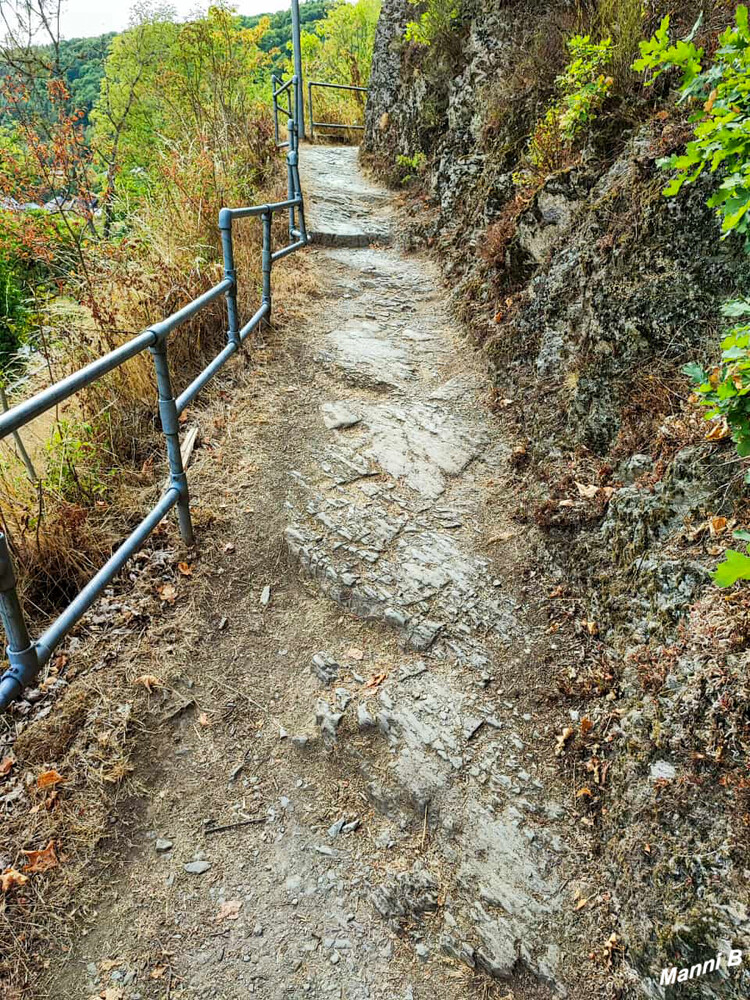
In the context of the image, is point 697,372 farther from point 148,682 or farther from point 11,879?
point 11,879

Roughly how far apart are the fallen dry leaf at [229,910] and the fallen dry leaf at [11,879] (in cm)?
71

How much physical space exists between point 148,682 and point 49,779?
0.54m

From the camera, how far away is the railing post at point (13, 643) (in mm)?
1873

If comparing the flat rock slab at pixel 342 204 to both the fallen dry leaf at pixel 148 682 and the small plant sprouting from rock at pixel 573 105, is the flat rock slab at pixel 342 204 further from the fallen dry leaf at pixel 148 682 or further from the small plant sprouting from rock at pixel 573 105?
the fallen dry leaf at pixel 148 682

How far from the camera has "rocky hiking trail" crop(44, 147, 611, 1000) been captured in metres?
2.06

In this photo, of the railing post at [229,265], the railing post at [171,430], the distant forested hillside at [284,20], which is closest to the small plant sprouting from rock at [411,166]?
the railing post at [229,265]

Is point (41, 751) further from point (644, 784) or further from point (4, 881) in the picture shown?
point (644, 784)

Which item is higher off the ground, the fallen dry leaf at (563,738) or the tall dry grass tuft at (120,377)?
the tall dry grass tuft at (120,377)

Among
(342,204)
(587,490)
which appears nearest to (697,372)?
(587,490)

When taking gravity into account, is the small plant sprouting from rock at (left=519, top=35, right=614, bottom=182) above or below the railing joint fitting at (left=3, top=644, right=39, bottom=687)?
above

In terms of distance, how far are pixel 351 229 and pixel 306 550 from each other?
18.7 feet

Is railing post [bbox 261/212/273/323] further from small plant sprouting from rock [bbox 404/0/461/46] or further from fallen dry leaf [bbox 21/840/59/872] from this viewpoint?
small plant sprouting from rock [bbox 404/0/461/46]

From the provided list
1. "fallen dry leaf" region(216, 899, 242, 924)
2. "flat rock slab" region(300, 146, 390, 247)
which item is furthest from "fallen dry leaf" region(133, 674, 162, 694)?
"flat rock slab" region(300, 146, 390, 247)

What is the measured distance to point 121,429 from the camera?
12.7 ft
